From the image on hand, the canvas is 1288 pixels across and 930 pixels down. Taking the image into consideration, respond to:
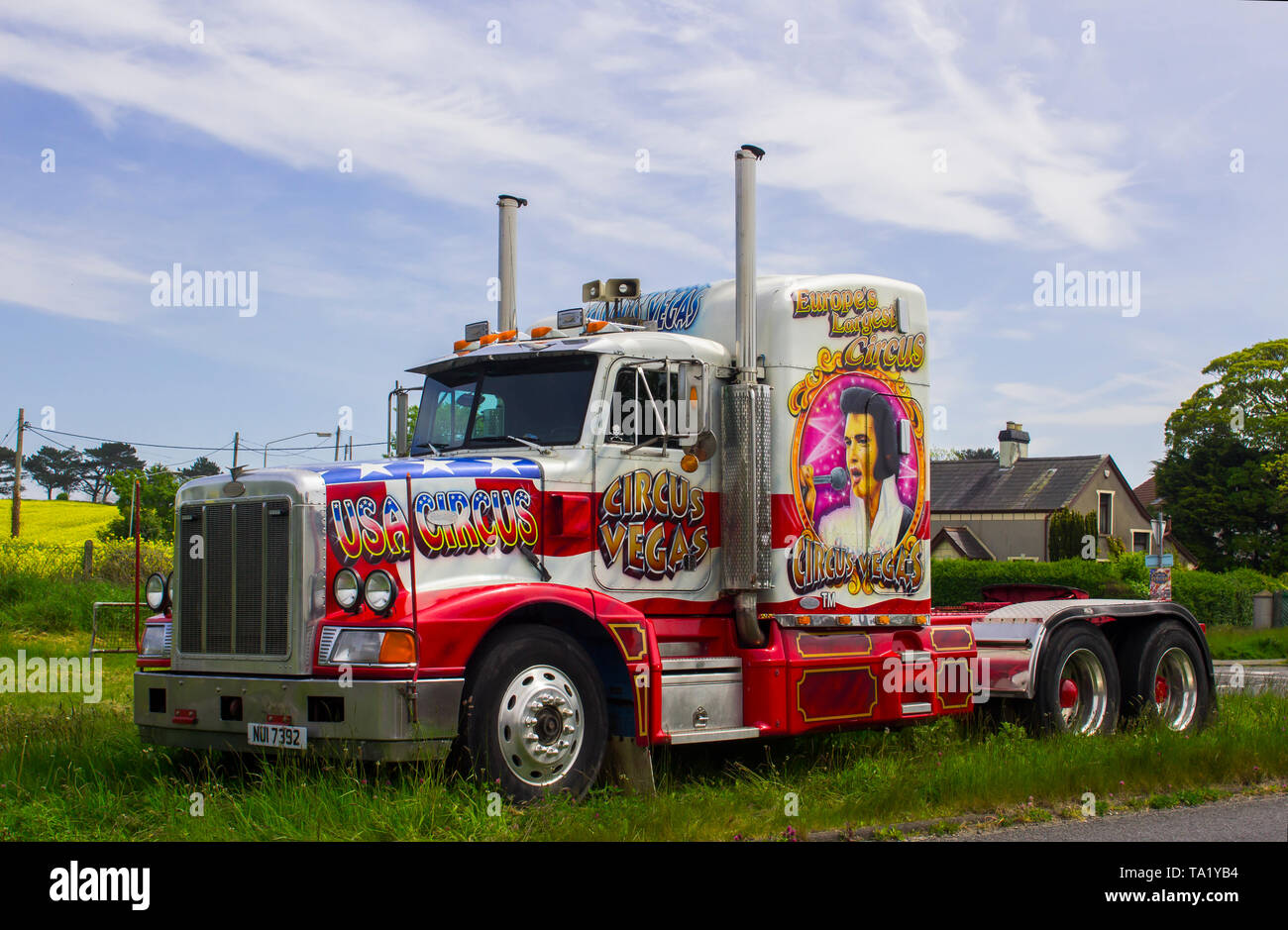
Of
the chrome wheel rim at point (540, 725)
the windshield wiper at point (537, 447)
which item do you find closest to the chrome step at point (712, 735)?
the chrome wheel rim at point (540, 725)

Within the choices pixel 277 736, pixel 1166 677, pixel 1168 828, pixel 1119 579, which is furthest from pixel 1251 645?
pixel 277 736

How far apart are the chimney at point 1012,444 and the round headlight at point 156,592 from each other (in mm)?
54481

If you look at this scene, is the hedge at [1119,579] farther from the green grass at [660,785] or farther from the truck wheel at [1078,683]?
the green grass at [660,785]

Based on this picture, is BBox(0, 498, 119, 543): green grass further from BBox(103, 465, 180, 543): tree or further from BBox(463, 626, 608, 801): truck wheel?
BBox(463, 626, 608, 801): truck wheel

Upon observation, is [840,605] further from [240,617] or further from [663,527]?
[240,617]

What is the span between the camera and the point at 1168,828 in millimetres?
7953

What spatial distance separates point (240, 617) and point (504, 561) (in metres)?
1.61

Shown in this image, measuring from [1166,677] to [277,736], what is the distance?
891cm

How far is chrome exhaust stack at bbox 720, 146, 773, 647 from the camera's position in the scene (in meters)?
9.27

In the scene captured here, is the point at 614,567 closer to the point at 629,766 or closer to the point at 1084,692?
the point at 629,766

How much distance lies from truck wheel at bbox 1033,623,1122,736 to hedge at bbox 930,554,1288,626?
87.8 ft

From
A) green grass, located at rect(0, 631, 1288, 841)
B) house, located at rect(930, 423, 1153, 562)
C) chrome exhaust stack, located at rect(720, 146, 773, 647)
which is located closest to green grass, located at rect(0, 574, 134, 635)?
green grass, located at rect(0, 631, 1288, 841)
